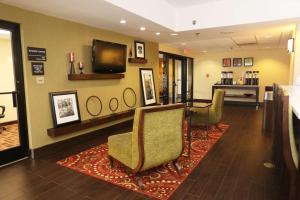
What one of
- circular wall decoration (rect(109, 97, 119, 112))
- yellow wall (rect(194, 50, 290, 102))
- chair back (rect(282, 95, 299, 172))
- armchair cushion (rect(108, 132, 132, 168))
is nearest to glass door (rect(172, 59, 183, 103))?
yellow wall (rect(194, 50, 290, 102))

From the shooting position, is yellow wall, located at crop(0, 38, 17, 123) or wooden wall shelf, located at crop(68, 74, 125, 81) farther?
wooden wall shelf, located at crop(68, 74, 125, 81)

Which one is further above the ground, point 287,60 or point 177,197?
point 287,60

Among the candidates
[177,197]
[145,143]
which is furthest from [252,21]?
[177,197]

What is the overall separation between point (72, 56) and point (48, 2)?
1151 mm

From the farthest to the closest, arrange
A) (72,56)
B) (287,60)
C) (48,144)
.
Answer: (287,60), (72,56), (48,144)

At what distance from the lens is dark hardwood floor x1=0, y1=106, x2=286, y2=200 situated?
7.73 feet

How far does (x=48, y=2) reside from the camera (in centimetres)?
294

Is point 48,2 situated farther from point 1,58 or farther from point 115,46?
point 115,46

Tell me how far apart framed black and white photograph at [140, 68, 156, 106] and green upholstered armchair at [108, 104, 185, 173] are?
10.8 feet

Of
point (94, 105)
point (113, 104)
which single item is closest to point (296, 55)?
point (113, 104)

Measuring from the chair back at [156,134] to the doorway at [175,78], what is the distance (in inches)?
190

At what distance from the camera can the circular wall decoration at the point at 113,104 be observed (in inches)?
196

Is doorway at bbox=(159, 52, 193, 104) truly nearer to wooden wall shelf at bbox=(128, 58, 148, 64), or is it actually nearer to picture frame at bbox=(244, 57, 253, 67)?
wooden wall shelf at bbox=(128, 58, 148, 64)

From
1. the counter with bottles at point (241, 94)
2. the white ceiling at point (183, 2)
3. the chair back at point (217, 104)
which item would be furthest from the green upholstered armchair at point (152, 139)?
the counter with bottles at point (241, 94)
